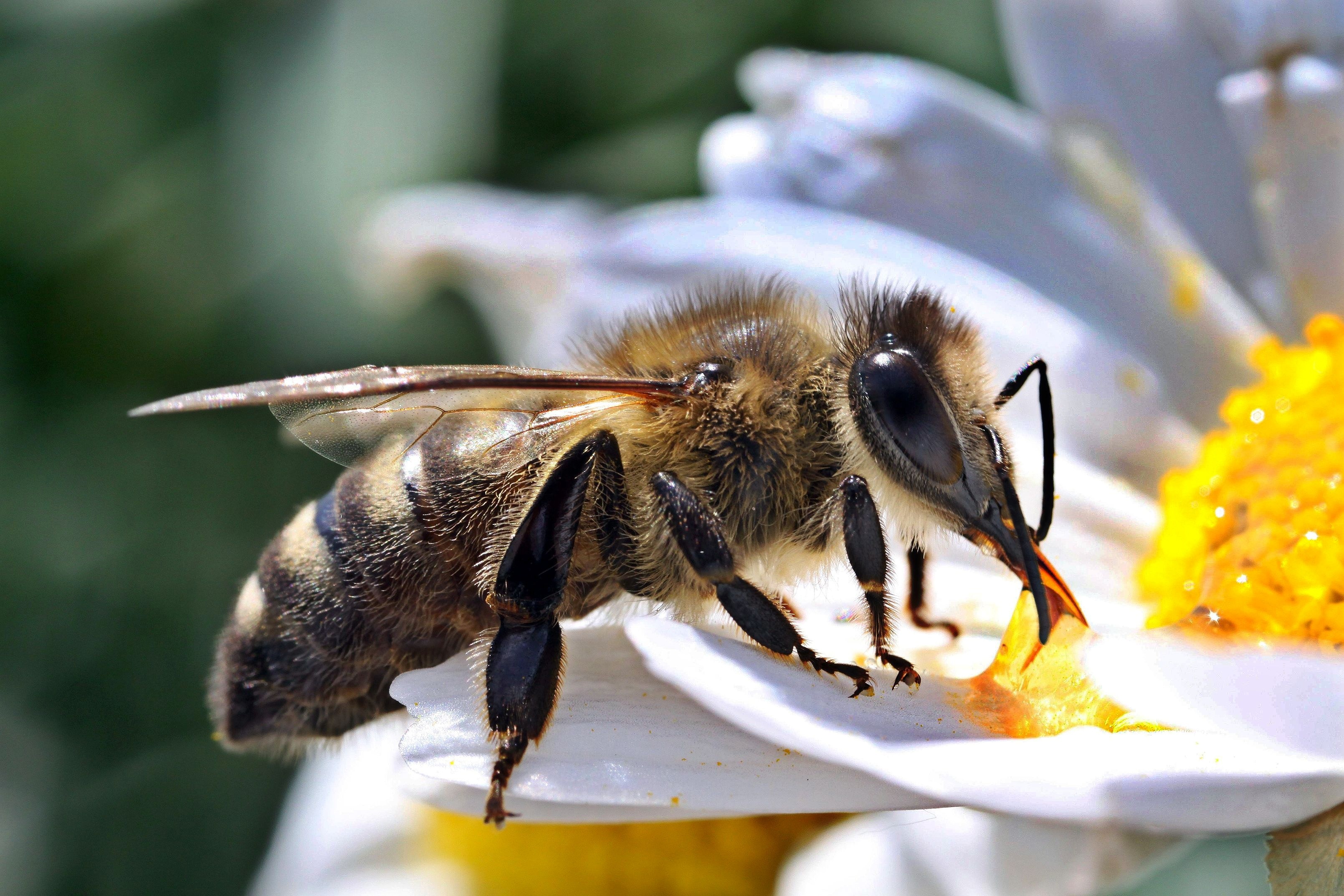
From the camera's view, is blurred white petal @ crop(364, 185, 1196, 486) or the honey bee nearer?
the honey bee

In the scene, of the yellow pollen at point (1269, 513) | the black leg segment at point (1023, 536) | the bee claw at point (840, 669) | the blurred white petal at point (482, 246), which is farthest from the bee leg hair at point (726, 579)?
the blurred white petal at point (482, 246)

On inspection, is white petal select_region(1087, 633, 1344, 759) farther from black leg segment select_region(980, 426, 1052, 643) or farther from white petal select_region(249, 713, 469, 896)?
white petal select_region(249, 713, 469, 896)

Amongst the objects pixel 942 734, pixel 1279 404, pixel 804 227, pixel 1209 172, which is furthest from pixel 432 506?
pixel 1209 172

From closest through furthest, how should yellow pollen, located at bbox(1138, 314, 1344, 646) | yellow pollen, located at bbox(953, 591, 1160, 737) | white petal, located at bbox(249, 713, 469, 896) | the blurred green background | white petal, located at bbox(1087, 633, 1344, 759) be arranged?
white petal, located at bbox(1087, 633, 1344, 759) < yellow pollen, located at bbox(953, 591, 1160, 737) < yellow pollen, located at bbox(1138, 314, 1344, 646) < white petal, located at bbox(249, 713, 469, 896) < the blurred green background

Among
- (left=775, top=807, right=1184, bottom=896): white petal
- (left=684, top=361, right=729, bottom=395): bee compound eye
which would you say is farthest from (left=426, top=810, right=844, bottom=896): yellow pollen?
(left=684, top=361, right=729, bottom=395): bee compound eye

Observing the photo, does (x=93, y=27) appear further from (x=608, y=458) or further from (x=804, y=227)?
(x=608, y=458)

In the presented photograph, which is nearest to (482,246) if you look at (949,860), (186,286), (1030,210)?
(186,286)

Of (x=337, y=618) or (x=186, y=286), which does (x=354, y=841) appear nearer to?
(x=186, y=286)

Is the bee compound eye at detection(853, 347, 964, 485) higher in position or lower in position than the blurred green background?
higher
